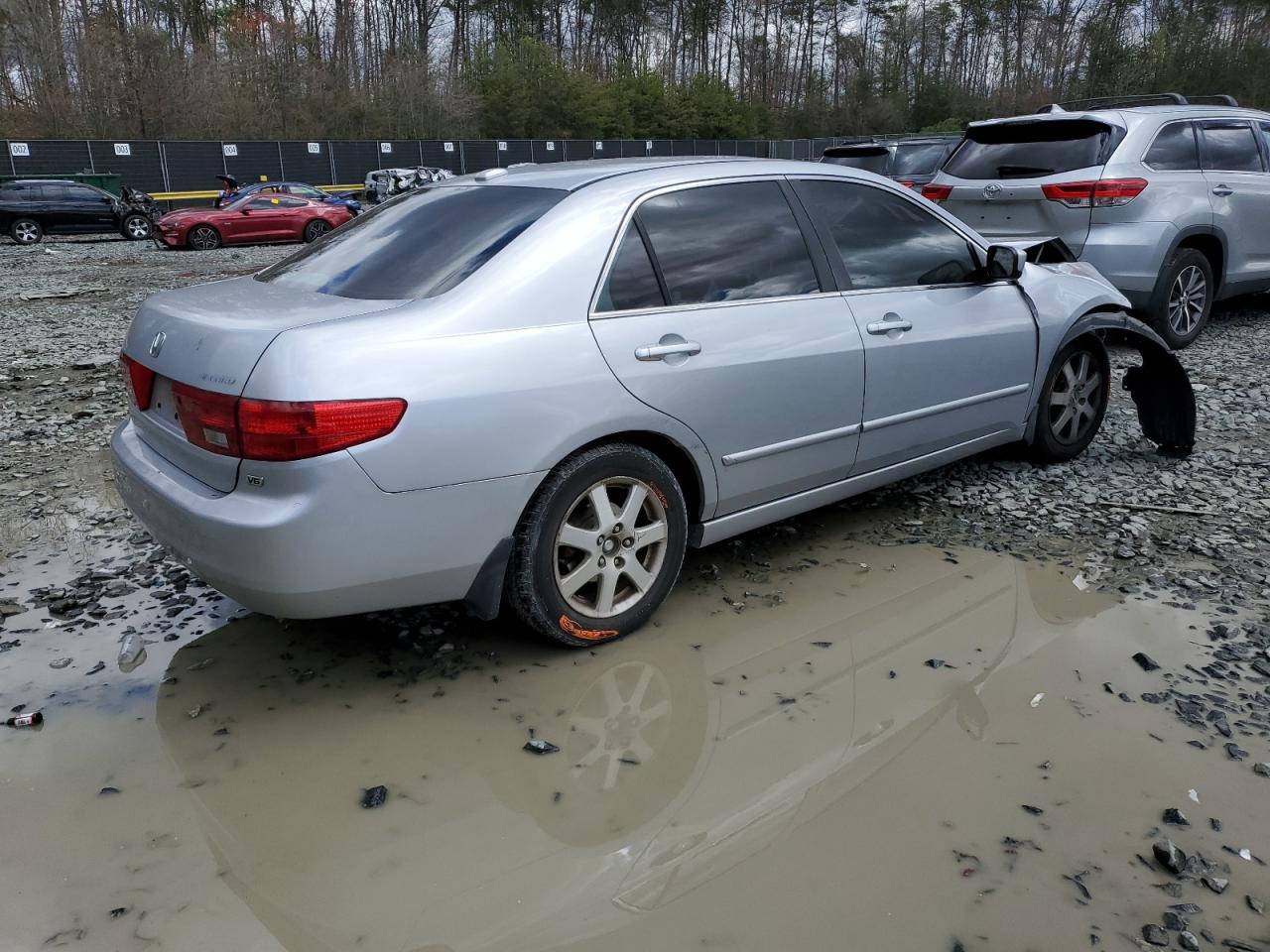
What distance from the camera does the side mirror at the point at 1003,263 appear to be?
444cm

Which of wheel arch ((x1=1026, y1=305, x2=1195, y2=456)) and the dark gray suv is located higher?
the dark gray suv

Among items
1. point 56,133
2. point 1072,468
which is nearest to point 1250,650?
point 1072,468

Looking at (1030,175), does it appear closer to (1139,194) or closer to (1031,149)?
(1031,149)

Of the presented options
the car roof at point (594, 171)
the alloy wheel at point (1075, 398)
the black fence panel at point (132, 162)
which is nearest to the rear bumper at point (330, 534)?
the car roof at point (594, 171)

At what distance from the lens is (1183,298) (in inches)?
304

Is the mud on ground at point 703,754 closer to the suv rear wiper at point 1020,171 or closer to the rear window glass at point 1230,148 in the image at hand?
the suv rear wiper at point 1020,171

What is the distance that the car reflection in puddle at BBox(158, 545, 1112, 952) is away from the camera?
2328 millimetres

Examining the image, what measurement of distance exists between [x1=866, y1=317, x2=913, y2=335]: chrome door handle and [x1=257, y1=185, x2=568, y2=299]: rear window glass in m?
1.33

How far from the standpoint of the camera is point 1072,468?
5199 millimetres

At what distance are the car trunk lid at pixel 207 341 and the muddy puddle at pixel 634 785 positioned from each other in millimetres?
789

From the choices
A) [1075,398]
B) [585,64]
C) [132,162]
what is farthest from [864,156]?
[585,64]

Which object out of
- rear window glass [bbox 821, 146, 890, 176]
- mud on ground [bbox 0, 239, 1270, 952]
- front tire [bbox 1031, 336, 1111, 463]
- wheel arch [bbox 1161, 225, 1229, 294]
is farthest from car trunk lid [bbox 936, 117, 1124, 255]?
rear window glass [bbox 821, 146, 890, 176]

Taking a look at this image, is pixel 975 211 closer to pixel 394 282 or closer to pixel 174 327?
pixel 394 282

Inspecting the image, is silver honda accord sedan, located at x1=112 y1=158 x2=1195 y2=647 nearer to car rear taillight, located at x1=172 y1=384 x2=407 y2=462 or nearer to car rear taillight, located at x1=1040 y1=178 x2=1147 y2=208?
car rear taillight, located at x1=172 y1=384 x2=407 y2=462
